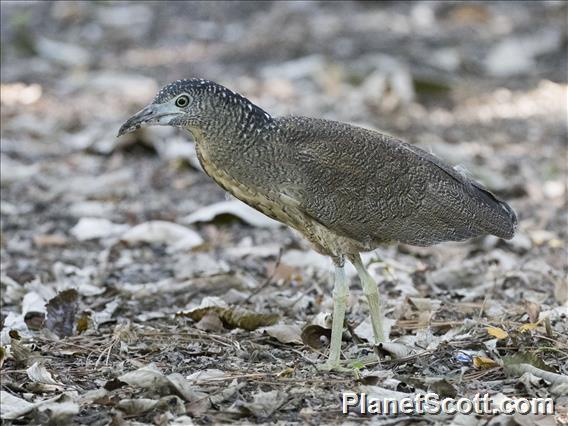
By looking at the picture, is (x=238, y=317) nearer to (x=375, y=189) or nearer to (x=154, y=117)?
(x=375, y=189)

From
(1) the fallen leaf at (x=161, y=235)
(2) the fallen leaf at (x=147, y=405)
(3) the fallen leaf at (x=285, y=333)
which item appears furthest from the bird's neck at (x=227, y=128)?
(1) the fallen leaf at (x=161, y=235)

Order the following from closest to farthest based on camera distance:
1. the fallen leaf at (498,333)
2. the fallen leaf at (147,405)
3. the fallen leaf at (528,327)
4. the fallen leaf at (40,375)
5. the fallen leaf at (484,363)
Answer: the fallen leaf at (147,405) → the fallen leaf at (40,375) → the fallen leaf at (484,363) → the fallen leaf at (498,333) → the fallen leaf at (528,327)

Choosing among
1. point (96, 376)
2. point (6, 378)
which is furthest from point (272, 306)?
point (6, 378)

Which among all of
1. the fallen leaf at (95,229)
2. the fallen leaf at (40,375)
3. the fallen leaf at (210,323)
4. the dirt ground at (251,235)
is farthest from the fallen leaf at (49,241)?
the fallen leaf at (40,375)

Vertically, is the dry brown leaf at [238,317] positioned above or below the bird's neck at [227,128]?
below

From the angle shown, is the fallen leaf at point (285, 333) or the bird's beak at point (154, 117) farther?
the fallen leaf at point (285, 333)

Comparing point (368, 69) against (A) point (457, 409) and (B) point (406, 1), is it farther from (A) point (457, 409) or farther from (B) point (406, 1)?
(A) point (457, 409)

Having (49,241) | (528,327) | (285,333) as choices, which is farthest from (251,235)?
(528,327)

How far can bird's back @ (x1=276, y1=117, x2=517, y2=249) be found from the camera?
5.14 metres

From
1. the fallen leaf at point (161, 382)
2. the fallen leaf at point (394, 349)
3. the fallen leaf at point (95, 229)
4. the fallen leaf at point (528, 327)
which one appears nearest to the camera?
the fallen leaf at point (161, 382)

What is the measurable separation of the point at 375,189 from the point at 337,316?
26.5 inches

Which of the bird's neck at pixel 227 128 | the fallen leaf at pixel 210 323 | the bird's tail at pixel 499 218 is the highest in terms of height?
the bird's neck at pixel 227 128

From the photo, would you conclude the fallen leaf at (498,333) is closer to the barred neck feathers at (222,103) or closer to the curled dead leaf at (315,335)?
the curled dead leaf at (315,335)

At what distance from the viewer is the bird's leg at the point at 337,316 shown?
4910mm
